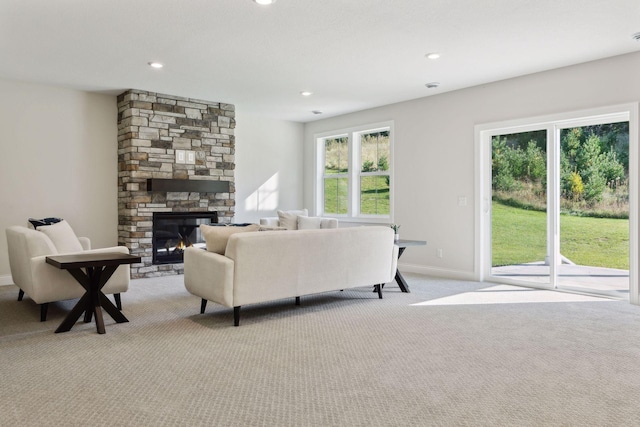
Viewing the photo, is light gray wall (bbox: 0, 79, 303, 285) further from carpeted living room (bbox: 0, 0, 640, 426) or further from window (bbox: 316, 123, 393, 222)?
window (bbox: 316, 123, 393, 222)

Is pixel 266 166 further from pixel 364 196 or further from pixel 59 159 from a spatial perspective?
pixel 59 159

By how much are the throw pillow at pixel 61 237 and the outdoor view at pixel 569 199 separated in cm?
483

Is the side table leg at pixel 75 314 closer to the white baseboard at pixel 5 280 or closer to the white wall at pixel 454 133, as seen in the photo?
the white baseboard at pixel 5 280

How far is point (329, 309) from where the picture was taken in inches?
178

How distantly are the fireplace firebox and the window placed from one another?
2203 millimetres

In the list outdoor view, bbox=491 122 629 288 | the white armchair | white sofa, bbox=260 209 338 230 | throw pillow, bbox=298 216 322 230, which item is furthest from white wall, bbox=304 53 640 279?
the white armchair

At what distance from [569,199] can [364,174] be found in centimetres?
327

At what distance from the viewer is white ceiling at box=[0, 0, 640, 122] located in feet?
12.1

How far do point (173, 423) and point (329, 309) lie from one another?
8.11ft

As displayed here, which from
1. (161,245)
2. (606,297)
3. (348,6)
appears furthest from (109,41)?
(606,297)

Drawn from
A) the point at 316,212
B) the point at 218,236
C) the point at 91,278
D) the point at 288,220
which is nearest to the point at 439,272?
the point at 288,220

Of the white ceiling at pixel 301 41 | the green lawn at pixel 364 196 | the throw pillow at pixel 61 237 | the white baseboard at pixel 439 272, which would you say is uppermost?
the white ceiling at pixel 301 41

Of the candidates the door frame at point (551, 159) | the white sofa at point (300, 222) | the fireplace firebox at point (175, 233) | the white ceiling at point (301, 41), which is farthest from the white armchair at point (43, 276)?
the door frame at point (551, 159)

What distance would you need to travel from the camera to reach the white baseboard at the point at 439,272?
6.26 metres
